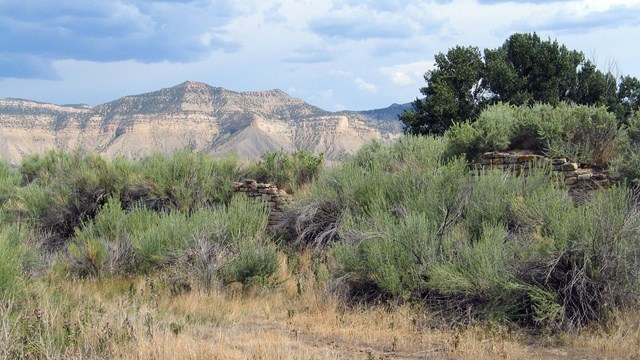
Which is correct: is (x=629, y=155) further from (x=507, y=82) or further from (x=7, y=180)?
(x=7, y=180)

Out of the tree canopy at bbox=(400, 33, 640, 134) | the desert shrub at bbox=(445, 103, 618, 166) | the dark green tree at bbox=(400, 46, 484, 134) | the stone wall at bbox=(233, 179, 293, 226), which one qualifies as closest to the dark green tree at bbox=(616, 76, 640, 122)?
the tree canopy at bbox=(400, 33, 640, 134)

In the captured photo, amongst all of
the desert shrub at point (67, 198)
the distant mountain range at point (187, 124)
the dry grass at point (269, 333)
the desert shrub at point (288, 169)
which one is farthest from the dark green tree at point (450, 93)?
the distant mountain range at point (187, 124)

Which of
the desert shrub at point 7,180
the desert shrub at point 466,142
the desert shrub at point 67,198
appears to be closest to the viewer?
the desert shrub at point 466,142

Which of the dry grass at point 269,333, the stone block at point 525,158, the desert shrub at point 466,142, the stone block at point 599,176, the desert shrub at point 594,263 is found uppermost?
the desert shrub at point 466,142

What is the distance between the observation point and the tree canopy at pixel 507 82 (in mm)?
24844

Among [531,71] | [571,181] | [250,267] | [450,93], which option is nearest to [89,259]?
[250,267]

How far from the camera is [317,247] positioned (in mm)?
11406

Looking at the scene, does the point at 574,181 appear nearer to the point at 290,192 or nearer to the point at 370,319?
the point at 370,319

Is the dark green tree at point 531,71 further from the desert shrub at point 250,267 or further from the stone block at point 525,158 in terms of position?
the desert shrub at point 250,267

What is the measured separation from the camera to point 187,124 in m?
87.8

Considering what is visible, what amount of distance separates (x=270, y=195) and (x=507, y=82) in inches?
556

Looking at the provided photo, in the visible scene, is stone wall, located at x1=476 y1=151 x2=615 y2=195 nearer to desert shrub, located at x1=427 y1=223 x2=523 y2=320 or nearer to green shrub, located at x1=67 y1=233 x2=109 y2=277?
desert shrub, located at x1=427 y1=223 x2=523 y2=320

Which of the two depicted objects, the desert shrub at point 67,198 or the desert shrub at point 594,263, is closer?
the desert shrub at point 594,263

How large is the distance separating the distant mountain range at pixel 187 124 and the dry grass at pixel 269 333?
219 feet
